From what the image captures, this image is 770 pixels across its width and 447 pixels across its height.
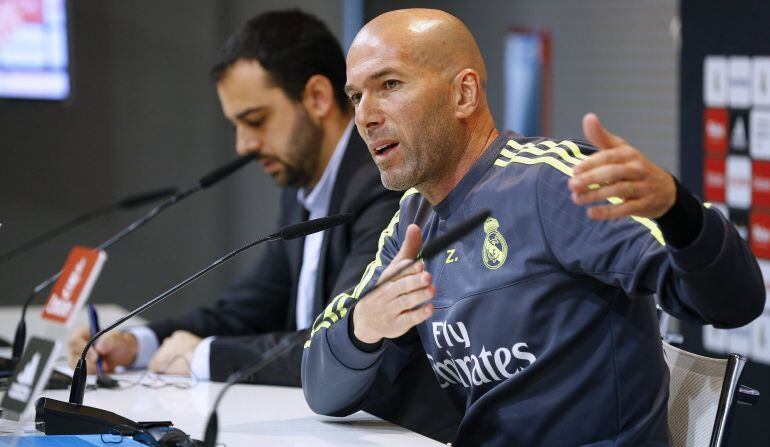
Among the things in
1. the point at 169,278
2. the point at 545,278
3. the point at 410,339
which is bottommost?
the point at 169,278

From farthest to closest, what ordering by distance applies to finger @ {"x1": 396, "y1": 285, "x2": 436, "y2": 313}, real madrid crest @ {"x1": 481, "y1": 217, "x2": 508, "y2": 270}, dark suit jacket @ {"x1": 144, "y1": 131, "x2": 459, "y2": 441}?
1. dark suit jacket @ {"x1": 144, "y1": 131, "x2": 459, "y2": 441}
2. real madrid crest @ {"x1": 481, "y1": 217, "x2": 508, "y2": 270}
3. finger @ {"x1": 396, "y1": 285, "x2": 436, "y2": 313}

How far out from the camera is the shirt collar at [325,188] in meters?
2.53

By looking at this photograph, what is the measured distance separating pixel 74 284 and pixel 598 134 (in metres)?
1.42

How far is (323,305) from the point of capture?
240 cm

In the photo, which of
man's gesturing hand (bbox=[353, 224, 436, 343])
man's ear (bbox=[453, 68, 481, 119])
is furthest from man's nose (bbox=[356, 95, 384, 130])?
man's gesturing hand (bbox=[353, 224, 436, 343])

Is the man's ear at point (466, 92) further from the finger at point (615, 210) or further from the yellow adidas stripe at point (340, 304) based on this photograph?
the finger at point (615, 210)

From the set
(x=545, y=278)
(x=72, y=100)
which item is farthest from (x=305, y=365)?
(x=72, y=100)

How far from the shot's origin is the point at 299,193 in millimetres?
2688

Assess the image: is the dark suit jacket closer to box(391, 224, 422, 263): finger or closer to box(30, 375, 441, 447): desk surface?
box(30, 375, 441, 447): desk surface

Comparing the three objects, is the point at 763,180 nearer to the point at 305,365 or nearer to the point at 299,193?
the point at 299,193

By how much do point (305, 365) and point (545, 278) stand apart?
18.8 inches

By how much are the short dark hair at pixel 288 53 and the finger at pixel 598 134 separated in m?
1.36

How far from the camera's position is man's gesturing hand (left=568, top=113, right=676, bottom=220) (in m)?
1.28

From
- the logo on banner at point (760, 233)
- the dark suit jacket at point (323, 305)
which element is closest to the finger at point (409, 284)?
the dark suit jacket at point (323, 305)
